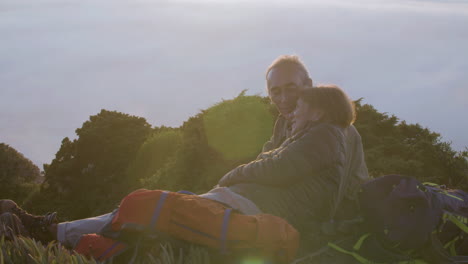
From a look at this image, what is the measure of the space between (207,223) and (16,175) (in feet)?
67.5

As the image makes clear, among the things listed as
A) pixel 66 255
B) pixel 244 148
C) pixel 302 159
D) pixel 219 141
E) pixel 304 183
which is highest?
pixel 219 141

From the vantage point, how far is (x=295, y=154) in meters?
4.52

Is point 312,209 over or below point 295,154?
below

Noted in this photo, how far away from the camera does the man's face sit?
599cm

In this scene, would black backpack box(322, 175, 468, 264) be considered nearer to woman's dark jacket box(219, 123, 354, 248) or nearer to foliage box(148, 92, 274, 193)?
woman's dark jacket box(219, 123, 354, 248)

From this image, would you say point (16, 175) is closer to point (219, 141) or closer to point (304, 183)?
point (219, 141)

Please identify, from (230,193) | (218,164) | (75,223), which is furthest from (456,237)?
(218,164)

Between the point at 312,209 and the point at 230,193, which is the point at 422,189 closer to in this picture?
the point at 312,209

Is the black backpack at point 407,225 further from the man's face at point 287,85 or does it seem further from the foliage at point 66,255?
the man's face at point 287,85

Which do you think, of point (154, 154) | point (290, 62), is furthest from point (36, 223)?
point (154, 154)

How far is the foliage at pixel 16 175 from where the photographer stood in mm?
20792

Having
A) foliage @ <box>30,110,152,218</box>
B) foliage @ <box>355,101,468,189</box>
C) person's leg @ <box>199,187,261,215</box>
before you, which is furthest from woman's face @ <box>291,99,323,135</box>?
foliage @ <box>30,110,152,218</box>

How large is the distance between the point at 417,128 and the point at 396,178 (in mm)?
7939

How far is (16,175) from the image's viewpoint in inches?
884
